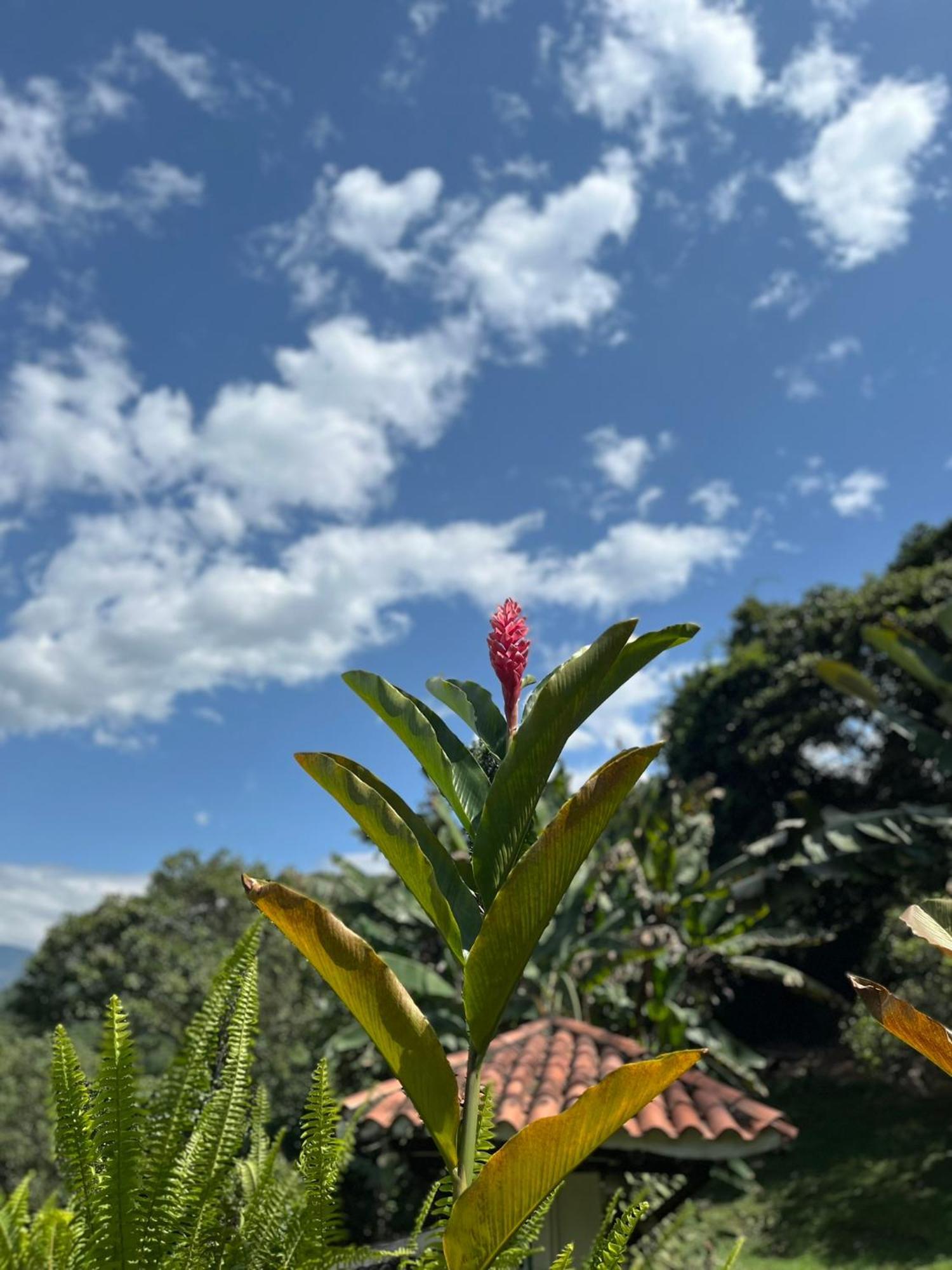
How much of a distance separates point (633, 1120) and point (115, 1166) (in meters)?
3.02

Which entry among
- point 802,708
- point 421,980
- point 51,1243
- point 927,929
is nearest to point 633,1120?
point 51,1243

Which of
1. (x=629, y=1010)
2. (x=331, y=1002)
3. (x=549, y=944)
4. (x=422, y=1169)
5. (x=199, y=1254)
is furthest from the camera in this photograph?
(x=331, y=1002)

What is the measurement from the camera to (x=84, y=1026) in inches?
780

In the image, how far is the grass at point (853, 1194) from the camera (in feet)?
33.2

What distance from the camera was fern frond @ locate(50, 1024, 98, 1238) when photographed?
4.21ft

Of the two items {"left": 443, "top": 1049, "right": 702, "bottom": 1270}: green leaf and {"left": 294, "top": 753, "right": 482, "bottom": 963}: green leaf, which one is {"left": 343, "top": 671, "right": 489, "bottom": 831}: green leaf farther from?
{"left": 443, "top": 1049, "right": 702, "bottom": 1270}: green leaf

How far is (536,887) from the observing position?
1124 millimetres

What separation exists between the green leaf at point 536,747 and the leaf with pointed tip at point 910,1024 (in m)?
0.51

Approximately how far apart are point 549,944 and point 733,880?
3.20m

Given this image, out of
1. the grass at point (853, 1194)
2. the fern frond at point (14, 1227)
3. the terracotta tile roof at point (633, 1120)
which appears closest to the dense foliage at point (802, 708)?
the grass at point (853, 1194)

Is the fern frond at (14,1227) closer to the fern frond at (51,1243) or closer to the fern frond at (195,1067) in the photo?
the fern frond at (51,1243)

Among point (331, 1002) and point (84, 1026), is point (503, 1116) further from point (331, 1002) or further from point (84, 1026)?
point (84, 1026)

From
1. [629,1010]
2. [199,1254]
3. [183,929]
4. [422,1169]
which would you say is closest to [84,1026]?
[183,929]

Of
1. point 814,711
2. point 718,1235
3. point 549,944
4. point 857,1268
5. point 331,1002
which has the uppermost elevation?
point 814,711
